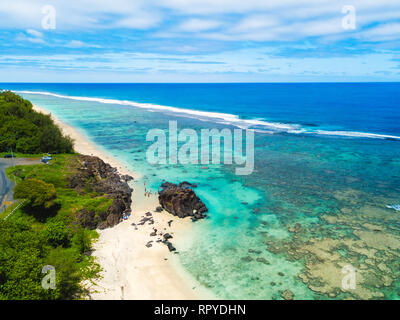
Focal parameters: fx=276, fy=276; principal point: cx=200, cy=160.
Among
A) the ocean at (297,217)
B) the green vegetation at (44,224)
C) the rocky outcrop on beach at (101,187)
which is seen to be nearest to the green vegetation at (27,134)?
the green vegetation at (44,224)

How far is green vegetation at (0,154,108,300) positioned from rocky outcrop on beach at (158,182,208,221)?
28.0 ft

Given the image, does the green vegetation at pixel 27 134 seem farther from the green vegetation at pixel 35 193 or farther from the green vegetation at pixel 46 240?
the green vegetation at pixel 35 193

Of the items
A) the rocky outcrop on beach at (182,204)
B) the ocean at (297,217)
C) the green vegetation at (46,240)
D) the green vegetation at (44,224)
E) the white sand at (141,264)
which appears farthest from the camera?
the rocky outcrop on beach at (182,204)

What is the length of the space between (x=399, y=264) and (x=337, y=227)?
8.22 m

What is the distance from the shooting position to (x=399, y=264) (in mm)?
31094

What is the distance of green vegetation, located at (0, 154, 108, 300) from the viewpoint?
21.8 meters

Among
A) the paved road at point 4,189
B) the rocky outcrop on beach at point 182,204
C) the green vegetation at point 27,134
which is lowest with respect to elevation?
the rocky outcrop on beach at point 182,204

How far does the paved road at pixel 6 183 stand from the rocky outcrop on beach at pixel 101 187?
25.3 feet

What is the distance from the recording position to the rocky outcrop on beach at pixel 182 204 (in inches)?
1583

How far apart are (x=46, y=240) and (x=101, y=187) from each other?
17344 millimetres

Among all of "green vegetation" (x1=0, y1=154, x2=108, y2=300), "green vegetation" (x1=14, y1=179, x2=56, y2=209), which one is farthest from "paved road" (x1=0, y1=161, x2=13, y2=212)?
"green vegetation" (x1=14, y1=179, x2=56, y2=209)

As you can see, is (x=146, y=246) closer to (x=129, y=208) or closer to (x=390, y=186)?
(x=129, y=208)
